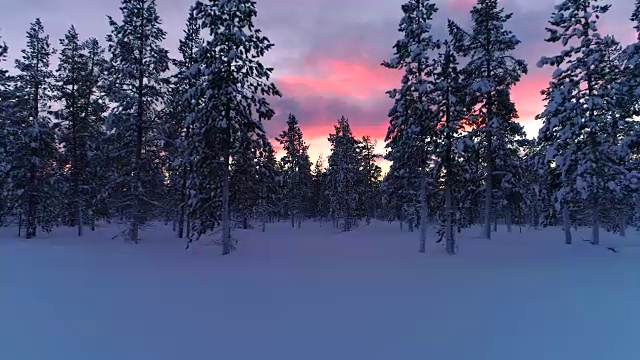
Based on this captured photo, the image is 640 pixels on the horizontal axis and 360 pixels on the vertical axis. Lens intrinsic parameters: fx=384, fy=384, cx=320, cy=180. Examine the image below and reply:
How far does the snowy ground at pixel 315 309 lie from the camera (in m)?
6.68

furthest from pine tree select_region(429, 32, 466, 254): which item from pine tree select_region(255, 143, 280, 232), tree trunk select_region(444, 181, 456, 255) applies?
pine tree select_region(255, 143, 280, 232)

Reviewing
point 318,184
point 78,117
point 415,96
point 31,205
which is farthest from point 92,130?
point 318,184

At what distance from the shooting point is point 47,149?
2744 cm

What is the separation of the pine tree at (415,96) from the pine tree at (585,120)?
23.2 ft

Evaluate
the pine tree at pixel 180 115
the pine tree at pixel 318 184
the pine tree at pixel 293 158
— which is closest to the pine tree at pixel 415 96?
the pine tree at pixel 180 115

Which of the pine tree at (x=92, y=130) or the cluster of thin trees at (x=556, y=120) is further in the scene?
the pine tree at (x=92, y=130)

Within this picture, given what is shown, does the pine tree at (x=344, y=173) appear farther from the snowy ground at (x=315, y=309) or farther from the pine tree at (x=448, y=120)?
the snowy ground at (x=315, y=309)

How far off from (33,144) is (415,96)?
1013 inches

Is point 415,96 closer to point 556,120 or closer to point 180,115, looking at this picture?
point 556,120

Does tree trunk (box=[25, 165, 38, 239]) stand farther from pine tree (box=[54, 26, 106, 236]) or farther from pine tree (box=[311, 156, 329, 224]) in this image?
pine tree (box=[311, 156, 329, 224])

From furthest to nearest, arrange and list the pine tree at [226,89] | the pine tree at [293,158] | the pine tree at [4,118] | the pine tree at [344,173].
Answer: the pine tree at [293,158], the pine tree at [344,173], the pine tree at [4,118], the pine tree at [226,89]

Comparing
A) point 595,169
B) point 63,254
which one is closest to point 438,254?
point 595,169

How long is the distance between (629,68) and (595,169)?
21.8 feet

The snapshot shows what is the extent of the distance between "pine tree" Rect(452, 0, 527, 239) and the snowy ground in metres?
12.0
